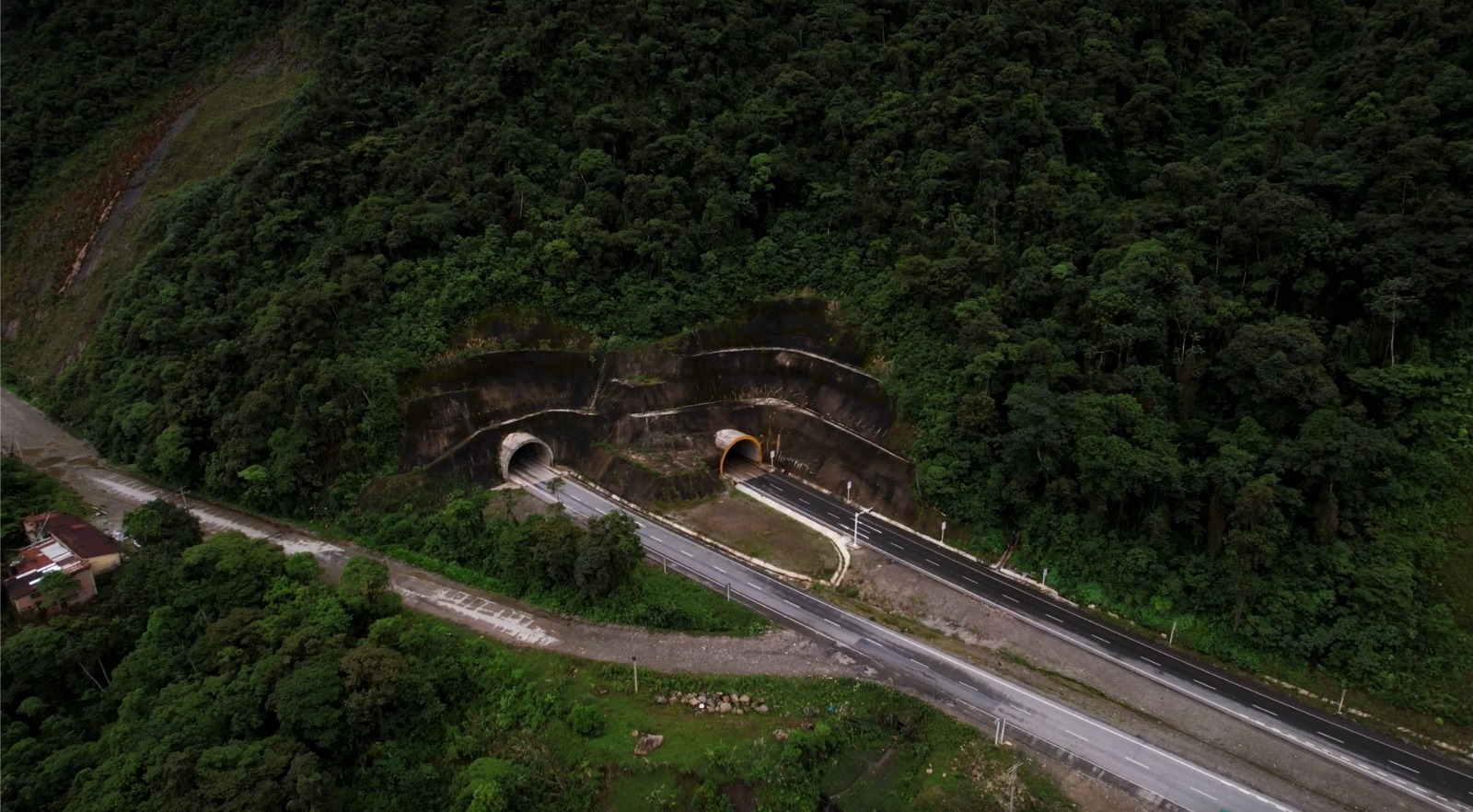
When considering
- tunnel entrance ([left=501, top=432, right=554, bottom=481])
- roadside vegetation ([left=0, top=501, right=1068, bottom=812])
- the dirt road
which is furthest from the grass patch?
tunnel entrance ([left=501, top=432, right=554, bottom=481])

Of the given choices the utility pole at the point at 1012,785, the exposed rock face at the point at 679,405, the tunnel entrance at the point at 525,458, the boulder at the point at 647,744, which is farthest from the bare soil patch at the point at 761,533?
the utility pole at the point at 1012,785

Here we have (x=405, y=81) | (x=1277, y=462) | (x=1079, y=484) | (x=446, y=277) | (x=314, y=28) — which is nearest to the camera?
(x=1277, y=462)

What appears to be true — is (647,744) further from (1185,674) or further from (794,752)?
(1185,674)

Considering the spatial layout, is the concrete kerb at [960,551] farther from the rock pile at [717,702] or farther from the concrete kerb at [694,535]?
the rock pile at [717,702]

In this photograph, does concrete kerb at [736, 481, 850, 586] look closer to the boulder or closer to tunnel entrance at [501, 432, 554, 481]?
the boulder

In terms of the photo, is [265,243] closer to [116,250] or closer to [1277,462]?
[116,250]

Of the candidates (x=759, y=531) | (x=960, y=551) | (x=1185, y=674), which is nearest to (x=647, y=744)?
(x=759, y=531)

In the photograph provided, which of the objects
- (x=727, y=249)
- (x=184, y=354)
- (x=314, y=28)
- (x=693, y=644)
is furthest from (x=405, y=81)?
(x=693, y=644)
